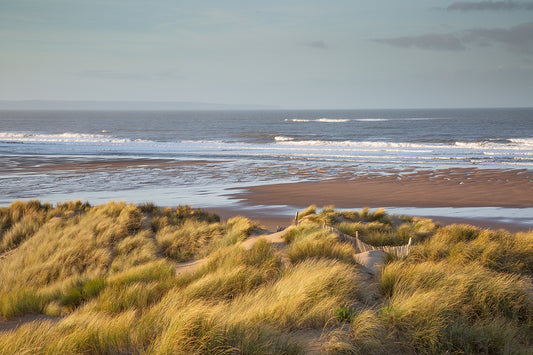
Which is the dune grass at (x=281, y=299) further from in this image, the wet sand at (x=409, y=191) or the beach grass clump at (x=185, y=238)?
the wet sand at (x=409, y=191)

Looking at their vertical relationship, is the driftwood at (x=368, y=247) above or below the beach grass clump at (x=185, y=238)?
above

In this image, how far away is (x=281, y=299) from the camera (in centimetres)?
473

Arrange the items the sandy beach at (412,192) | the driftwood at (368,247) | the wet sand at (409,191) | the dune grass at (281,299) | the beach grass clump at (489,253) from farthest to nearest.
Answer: the wet sand at (409,191) < the sandy beach at (412,192) < the driftwood at (368,247) < the beach grass clump at (489,253) < the dune grass at (281,299)

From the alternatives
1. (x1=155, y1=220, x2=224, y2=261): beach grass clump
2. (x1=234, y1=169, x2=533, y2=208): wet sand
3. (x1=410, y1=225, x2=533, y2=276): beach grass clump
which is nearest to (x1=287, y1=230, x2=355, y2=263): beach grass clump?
(x1=410, y1=225, x2=533, y2=276): beach grass clump

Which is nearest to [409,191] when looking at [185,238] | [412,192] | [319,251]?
[412,192]

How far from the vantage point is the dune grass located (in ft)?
12.8

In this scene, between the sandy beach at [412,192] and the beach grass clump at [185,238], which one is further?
the sandy beach at [412,192]

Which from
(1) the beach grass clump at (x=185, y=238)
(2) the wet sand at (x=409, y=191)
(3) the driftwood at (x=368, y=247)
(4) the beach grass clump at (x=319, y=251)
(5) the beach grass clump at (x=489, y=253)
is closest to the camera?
(5) the beach grass clump at (x=489, y=253)

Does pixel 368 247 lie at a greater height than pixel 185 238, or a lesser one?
greater

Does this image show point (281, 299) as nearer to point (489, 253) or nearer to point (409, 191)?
point (489, 253)

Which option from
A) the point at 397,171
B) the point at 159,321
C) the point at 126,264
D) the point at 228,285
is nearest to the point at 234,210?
the point at 126,264

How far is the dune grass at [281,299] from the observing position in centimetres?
389

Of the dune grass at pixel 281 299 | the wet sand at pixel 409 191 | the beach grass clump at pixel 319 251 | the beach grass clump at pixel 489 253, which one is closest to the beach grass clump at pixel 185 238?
Result: the dune grass at pixel 281 299

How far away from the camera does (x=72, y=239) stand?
405 inches
